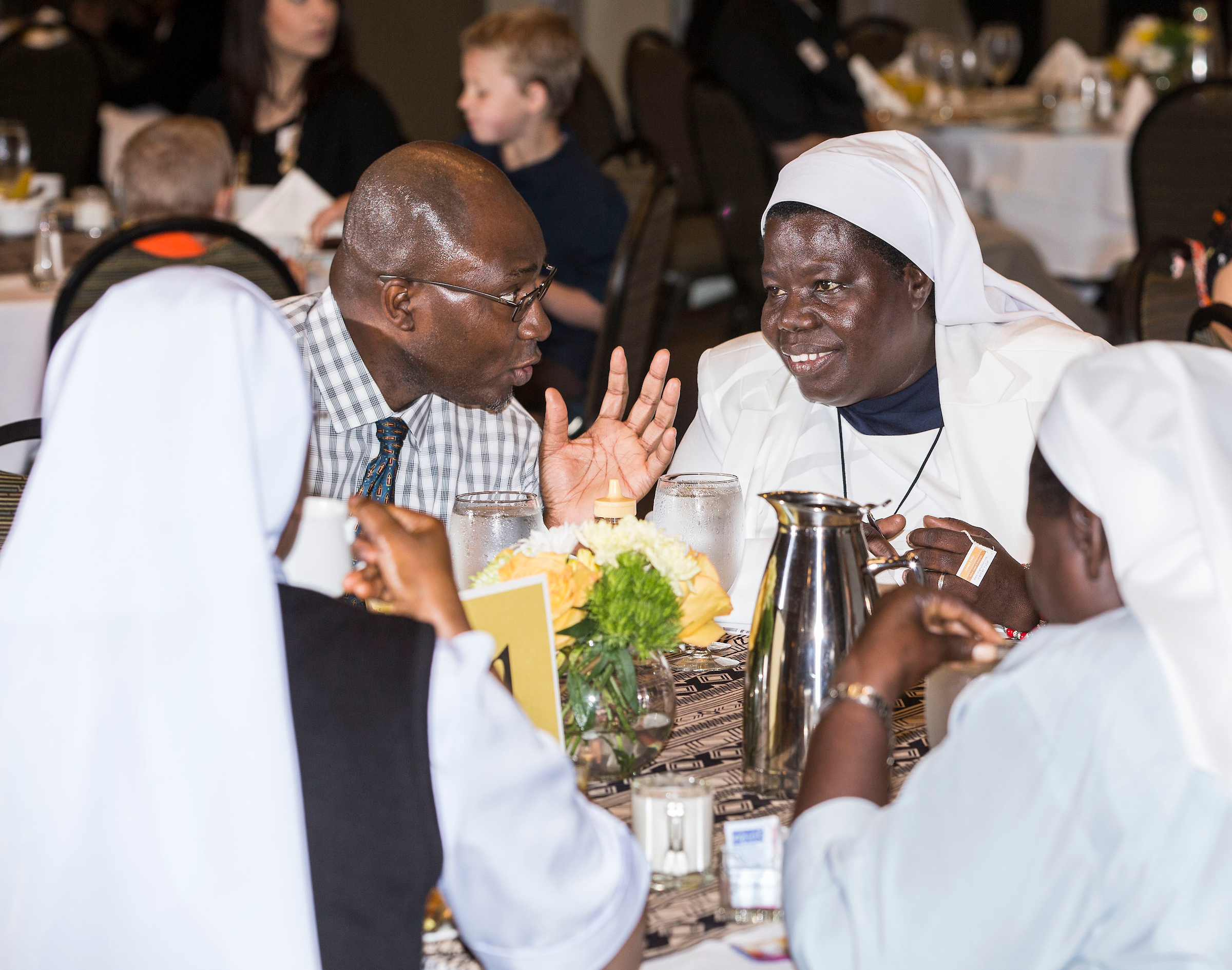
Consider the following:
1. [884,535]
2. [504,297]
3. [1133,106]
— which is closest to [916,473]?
[884,535]

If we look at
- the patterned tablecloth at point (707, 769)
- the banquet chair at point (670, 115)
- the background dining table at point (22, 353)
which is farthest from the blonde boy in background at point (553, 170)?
the banquet chair at point (670, 115)

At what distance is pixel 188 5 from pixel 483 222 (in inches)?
243

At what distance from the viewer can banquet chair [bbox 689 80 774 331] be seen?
545cm

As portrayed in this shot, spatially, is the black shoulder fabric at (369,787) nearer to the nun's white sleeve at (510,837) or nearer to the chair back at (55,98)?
the nun's white sleeve at (510,837)

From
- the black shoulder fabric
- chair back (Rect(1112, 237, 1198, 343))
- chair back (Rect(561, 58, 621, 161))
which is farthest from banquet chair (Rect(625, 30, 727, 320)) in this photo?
the black shoulder fabric

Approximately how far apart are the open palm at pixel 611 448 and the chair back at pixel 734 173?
3.35 meters

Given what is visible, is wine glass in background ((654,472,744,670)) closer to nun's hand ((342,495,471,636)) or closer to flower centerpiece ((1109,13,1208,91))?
nun's hand ((342,495,471,636))

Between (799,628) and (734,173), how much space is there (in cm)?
446

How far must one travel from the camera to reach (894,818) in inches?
39.4

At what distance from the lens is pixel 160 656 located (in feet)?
3.26

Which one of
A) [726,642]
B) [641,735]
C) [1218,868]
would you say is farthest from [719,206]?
[1218,868]

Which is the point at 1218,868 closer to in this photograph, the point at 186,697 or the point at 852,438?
the point at 186,697

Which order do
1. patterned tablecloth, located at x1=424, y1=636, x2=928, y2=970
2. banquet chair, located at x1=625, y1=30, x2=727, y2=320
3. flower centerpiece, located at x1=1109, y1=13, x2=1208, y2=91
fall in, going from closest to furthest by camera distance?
patterned tablecloth, located at x1=424, y1=636, x2=928, y2=970, flower centerpiece, located at x1=1109, y1=13, x2=1208, y2=91, banquet chair, located at x1=625, y1=30, x2=727, y2=320

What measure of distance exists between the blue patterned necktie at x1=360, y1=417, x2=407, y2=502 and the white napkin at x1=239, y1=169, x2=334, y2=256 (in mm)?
2003
